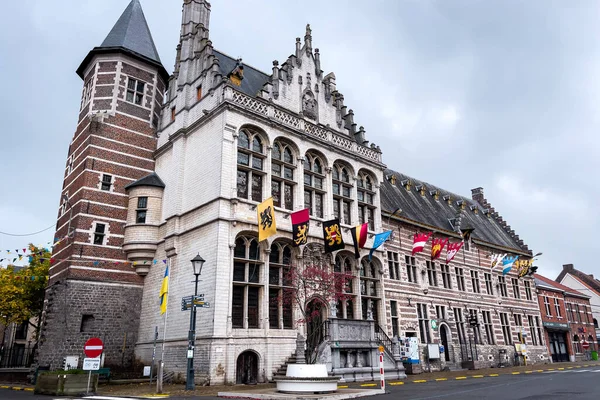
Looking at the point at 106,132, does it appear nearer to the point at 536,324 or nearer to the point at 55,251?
the point at 55,251

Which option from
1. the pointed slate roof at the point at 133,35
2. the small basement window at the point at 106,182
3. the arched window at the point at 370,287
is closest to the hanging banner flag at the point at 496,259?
the arched window at the point at 370,287

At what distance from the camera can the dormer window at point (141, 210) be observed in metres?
25.2

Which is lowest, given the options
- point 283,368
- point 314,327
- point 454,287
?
point 283,368

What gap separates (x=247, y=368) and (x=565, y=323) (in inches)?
1587

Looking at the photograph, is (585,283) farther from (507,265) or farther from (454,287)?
(454,287)

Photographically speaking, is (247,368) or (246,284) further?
(246,284)

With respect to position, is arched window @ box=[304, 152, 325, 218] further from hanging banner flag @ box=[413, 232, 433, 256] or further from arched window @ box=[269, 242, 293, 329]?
hanging banner flag @ box=[413, 232, 433, 256]

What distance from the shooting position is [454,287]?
35.0m

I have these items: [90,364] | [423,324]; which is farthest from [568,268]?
[90,364]

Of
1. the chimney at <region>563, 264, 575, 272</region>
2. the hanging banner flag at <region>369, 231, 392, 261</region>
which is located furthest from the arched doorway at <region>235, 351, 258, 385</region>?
the chimney at <region>563, 264, 575, 272</region>

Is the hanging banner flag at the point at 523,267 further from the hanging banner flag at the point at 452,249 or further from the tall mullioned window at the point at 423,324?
the tall mullioned window at the point at 423,324

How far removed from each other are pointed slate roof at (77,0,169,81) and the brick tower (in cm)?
7

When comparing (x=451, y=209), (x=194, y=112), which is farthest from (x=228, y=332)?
(x=451, y=209)

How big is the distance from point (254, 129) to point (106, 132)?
9020 mm
